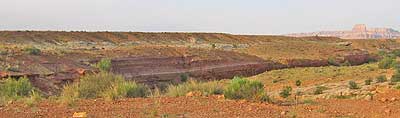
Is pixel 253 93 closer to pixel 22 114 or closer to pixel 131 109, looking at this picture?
pixel 131 109

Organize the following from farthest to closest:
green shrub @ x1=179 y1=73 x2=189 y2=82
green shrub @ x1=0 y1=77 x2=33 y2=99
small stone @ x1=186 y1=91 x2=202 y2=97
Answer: green shrub @ x1=179 y1=73 x2=189 y2=82
green shrub @ x1=0 y1=77 x2=33 y2=99
small stone @ x1=186 y1=91 x2=202 y2=97

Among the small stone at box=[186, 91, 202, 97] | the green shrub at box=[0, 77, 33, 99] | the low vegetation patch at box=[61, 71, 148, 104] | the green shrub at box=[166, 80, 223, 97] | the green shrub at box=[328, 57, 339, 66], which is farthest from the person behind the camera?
the green shrub at box=[328, 57, 339, 66]

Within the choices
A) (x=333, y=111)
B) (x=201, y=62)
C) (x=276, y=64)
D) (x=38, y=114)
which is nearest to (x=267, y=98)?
(x=333, y=111)

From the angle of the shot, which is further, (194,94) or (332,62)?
(332,62)

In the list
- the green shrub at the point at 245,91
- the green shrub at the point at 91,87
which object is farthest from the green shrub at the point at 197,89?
the green shrub at the point at 91,87

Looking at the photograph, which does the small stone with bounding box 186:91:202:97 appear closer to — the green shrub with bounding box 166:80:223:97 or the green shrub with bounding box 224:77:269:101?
the green shrub with bounding box 166:80:223:97

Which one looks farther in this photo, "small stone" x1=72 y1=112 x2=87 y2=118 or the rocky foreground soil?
the rocky foreground soil

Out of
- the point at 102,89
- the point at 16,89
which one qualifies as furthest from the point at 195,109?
the point at 16,89

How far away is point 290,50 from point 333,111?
51.1 m

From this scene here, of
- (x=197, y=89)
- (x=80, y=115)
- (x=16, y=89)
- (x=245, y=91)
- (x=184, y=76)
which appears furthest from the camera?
(x=184, y=76)

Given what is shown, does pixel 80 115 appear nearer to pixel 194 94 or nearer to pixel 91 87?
pixel 194 94

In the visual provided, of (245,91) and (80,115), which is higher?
(80,115)

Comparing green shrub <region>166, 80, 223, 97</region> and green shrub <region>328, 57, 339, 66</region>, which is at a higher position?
green shrub <region>166, 80, 223, 97</region>

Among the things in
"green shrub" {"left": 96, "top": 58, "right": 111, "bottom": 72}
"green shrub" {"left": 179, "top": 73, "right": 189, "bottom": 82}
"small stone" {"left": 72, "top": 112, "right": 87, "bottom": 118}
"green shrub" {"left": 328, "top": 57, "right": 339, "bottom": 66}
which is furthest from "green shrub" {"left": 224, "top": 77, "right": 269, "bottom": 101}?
"green shrub" {"left": 328, "top": 57, "right": 339, "bottom": 66}
